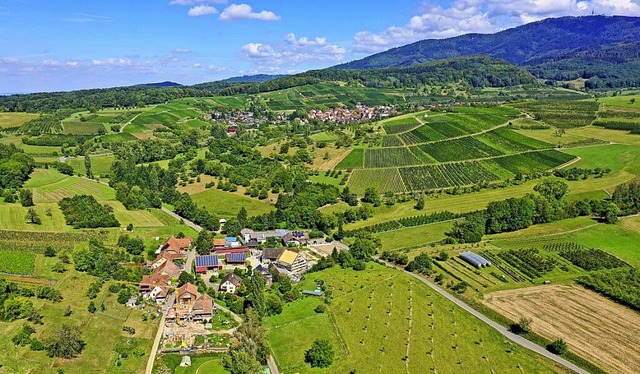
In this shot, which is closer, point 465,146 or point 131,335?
point 131,335

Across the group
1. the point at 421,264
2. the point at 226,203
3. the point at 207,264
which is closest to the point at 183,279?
the point at 207,264

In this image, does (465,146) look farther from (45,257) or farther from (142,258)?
(45,257)

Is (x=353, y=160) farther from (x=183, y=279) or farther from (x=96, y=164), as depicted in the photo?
(x=96, y=164)

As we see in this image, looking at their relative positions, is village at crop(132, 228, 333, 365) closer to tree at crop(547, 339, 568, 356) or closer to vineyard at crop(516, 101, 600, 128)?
tree at crop(547, 339, 568, 356)

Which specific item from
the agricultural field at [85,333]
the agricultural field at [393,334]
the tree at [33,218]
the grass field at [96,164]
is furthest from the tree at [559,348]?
the grass field at [96,164]

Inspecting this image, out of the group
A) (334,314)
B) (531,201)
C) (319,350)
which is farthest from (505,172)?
(319,350)

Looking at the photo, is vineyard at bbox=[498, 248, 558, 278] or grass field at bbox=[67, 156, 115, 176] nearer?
vineyard at bbox=[498, 248, 558, 278]

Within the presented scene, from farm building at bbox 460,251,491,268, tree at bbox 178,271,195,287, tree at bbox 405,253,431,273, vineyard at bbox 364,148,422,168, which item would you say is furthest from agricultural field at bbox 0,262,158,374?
vineyard at bbox 364,148,422,168
